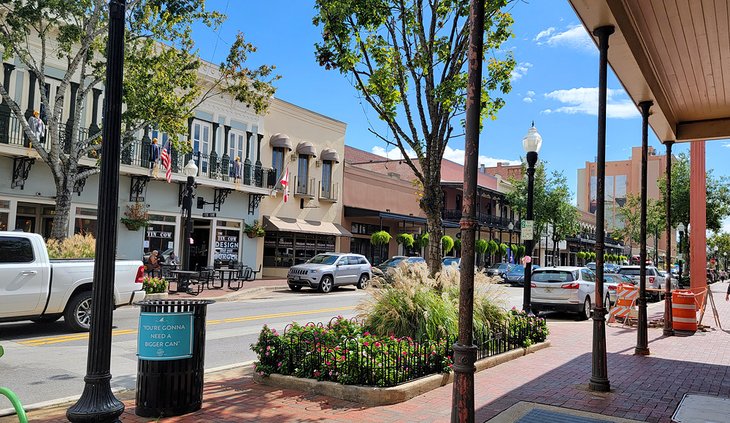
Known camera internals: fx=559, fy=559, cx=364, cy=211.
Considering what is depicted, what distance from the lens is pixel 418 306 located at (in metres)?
8.19

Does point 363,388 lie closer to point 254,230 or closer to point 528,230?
point 528,230

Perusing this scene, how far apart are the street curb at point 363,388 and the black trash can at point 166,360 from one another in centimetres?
137

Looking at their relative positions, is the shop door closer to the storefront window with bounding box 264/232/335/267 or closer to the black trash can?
the storefront window with bounding box 264/232/335/267

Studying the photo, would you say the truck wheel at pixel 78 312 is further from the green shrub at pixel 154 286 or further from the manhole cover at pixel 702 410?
the manhole cover at pixel 702 410

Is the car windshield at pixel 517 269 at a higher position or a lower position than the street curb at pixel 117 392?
higher

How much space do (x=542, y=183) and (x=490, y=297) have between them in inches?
1545

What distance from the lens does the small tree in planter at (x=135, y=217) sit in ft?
75.5

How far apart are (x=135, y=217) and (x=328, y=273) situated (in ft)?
27.5

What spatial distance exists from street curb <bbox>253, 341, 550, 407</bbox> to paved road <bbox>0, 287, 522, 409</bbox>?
79.2 inches

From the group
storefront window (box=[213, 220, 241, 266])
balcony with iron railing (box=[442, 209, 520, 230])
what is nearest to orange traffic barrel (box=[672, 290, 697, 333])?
storefront window (box=[213, 220, 241, 266])

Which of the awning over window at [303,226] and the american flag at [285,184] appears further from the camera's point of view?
the awning over window at [303,226]

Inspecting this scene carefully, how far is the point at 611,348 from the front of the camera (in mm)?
10984

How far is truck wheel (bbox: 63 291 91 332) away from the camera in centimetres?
1100

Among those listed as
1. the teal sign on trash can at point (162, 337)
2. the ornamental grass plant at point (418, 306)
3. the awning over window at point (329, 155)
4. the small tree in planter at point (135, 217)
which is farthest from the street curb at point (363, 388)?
the awning over window at point (329, 155)
